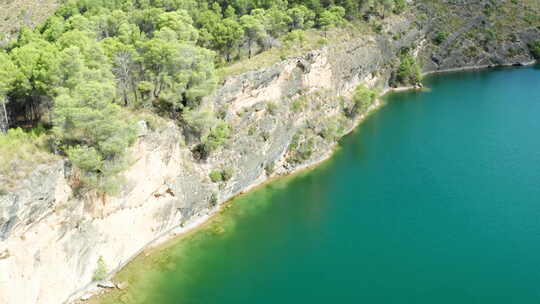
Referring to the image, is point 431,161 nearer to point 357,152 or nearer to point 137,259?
point 357,152

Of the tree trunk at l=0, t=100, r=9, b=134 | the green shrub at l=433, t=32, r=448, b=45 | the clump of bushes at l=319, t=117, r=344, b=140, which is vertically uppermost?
the green shrub at l=433, t=32, r=448, b=45

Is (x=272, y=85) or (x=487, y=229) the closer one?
(x=487, y=229)

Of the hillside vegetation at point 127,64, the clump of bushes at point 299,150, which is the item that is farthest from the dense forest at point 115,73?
the clump of bushes at point 299,150

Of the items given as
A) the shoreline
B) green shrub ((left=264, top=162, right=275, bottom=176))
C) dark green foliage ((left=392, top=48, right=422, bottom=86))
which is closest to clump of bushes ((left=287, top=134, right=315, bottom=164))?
the shoreline

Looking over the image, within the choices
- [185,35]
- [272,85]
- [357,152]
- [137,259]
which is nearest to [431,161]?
[357,152]

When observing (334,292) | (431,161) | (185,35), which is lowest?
(334,292)

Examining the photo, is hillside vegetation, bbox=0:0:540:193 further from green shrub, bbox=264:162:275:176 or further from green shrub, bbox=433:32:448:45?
green shrub, bbox=433:32:448:45

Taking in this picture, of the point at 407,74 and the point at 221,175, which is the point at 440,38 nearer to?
the point at 407,74
